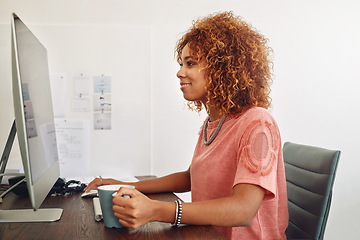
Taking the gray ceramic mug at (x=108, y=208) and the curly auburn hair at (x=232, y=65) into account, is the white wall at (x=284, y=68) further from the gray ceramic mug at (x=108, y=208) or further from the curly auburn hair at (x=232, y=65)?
the gray ceramic mug at (x=108, y=208)

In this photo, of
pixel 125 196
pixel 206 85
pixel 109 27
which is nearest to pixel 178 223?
pixel 125 196

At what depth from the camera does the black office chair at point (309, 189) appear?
45.9 inches

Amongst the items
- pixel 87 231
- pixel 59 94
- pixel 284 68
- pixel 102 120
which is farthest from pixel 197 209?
pixel 284 68

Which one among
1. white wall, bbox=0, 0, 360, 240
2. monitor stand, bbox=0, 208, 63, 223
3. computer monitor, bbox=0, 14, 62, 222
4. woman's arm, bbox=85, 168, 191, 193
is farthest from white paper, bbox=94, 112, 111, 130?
monitor stand, bbox=0, 208, 63, 223

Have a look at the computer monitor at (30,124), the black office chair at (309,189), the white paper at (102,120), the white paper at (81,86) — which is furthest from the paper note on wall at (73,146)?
the black office chair at (309,189)

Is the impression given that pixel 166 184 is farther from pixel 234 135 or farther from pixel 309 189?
pixel 309 189

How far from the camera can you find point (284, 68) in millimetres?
2197

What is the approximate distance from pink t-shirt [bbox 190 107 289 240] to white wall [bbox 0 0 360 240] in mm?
829

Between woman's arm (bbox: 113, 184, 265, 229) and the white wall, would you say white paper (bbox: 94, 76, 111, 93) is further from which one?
woman's arm (bbox: 113, 184, 265, 229)

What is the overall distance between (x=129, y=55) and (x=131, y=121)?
0.37m

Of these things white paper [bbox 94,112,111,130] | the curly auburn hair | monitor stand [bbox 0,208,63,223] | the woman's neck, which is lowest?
monitor stand [bbox 0,208,63,223]

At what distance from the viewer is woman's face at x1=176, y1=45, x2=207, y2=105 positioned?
1.21m

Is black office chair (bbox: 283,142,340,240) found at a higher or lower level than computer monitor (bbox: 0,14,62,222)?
lower

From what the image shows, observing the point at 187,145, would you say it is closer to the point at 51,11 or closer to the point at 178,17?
the point at 178,17
